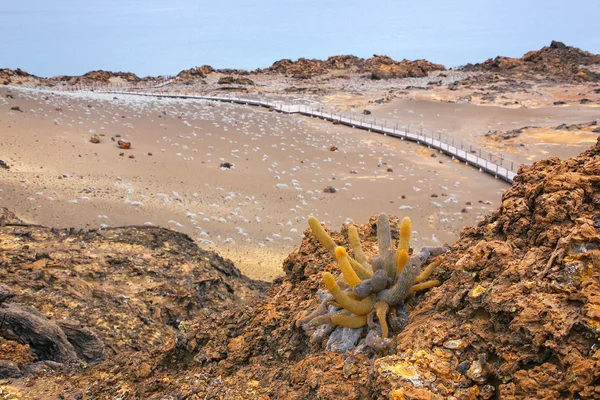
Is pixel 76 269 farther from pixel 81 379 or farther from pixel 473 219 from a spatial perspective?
pixel 473 219

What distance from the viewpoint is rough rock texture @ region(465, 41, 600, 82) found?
50741mm

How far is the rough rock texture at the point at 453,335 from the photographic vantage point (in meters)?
2.12

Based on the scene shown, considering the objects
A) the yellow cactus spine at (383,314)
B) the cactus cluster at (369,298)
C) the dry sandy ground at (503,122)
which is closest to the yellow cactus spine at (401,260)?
the cactus cluster at (369,298)

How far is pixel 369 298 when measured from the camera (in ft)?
10.2

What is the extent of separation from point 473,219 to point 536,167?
1186 cm

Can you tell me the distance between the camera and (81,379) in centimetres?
417

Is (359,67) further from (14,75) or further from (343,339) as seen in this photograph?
(343,339)

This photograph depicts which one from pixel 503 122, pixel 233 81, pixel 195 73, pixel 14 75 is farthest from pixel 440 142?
pixel 14 75

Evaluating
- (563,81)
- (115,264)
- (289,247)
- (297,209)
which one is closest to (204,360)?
(115,264)

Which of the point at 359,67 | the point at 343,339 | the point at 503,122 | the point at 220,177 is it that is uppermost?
the point at 359,67

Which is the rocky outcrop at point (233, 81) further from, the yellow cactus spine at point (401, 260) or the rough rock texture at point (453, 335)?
the yellow cactus spine at point (401, 260)

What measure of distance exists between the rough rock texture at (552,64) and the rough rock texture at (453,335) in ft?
169

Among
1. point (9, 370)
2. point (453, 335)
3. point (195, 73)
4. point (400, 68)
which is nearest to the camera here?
point (453, 335)

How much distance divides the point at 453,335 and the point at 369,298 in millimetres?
695
